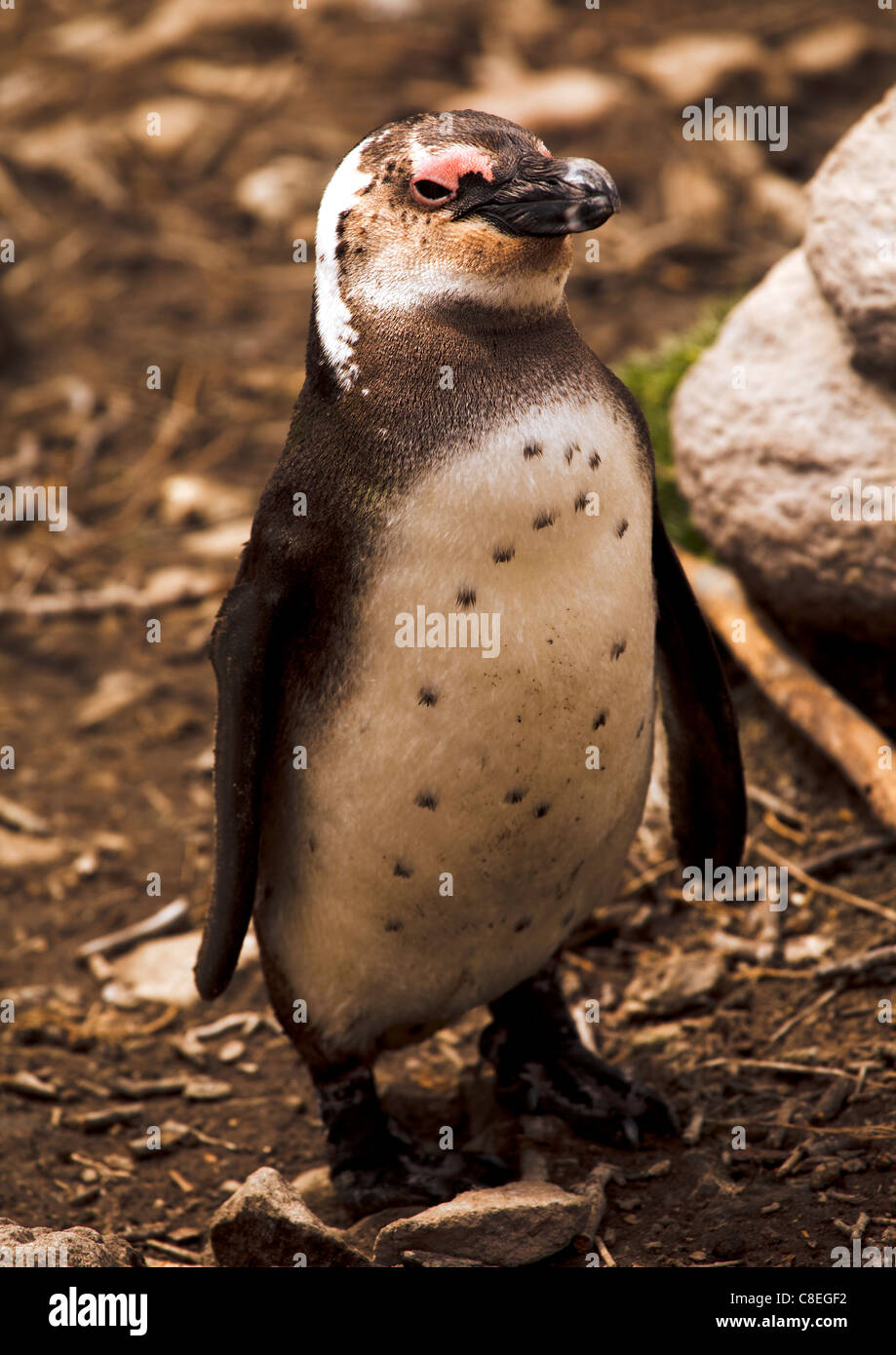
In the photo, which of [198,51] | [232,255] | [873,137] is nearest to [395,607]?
[873,137]

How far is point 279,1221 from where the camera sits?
7.86 ft

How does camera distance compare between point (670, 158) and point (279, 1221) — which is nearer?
point (279, 1221)

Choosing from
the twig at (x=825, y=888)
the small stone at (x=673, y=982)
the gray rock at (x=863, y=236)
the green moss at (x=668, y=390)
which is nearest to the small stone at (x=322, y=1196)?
the small stone at (x=673, y=982)

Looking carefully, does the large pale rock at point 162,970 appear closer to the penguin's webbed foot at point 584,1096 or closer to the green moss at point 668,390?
the penguin's webbed foot at point 584,1096

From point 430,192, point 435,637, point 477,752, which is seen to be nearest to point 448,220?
point 430,192

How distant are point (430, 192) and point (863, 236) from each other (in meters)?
1.45

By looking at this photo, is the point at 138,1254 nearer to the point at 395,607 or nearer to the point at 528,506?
the point at 395,607

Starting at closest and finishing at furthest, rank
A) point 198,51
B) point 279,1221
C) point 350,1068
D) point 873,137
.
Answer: point 279,1221
point 350,1068
point 873,137
point 198,51

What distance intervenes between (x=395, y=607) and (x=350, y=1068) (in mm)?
1004

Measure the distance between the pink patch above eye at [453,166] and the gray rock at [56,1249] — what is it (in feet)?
5.79

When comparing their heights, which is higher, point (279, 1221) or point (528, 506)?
point (528, 506)

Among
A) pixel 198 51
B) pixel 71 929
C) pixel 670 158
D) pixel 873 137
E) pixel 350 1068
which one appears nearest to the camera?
pixel 350 1068

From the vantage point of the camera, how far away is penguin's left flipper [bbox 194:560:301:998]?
2416 mm

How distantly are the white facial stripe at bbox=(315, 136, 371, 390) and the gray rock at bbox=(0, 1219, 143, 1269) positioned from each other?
1.45 m
